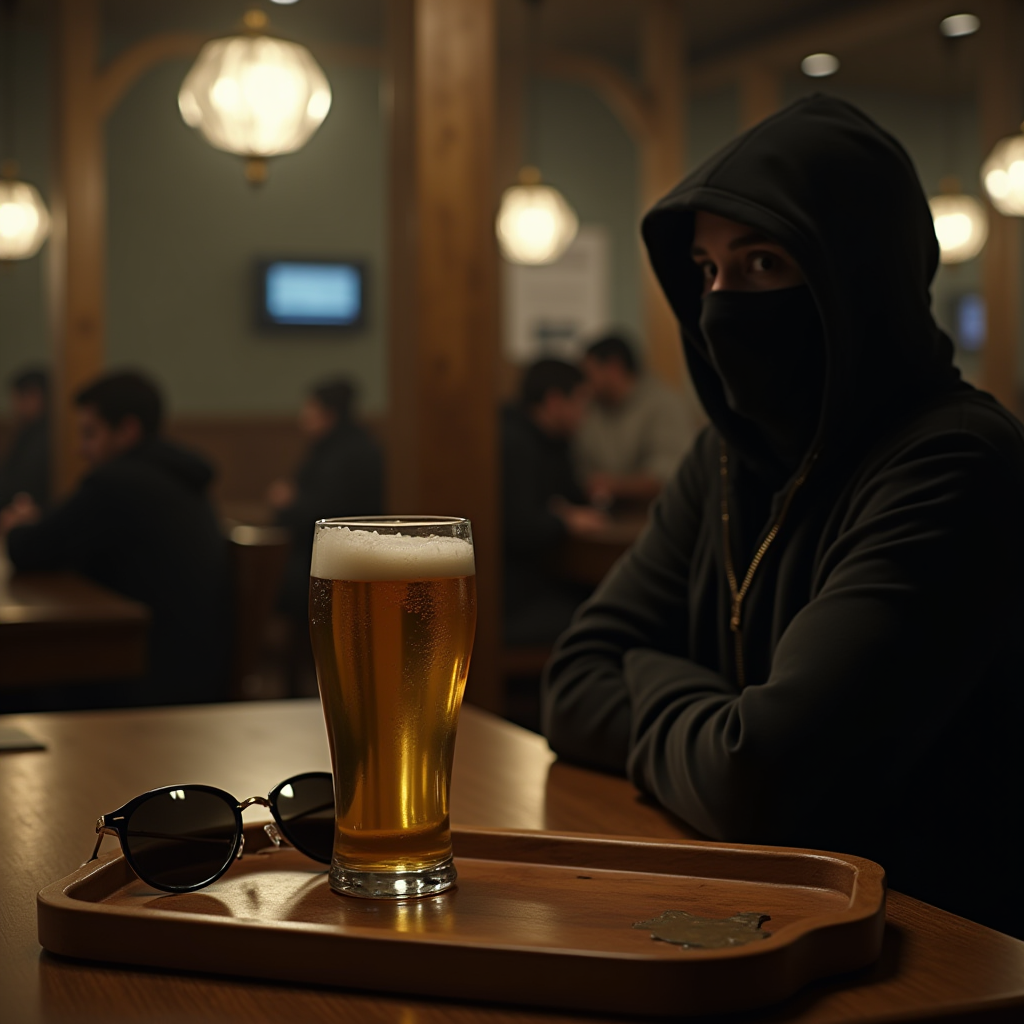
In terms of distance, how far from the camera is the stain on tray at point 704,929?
788 mm

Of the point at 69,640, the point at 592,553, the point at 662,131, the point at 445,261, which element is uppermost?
the point at 662,131

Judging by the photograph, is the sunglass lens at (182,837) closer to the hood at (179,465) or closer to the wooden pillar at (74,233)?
the hood at (179,465)

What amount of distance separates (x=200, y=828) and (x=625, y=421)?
19.0 feet

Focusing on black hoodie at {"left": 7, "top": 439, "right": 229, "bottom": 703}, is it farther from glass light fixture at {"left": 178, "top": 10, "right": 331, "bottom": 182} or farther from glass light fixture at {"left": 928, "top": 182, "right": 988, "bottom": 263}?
glass light fixture at {"left": 928, "top": 182, "right": 988, "bottom": 263}

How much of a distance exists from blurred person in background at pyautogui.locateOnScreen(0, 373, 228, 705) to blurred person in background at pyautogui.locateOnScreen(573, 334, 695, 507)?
2.88 meters

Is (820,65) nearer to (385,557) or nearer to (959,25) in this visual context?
(959,25)

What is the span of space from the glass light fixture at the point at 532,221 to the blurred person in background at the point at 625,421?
0.60m

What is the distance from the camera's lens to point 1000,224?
7.83 m

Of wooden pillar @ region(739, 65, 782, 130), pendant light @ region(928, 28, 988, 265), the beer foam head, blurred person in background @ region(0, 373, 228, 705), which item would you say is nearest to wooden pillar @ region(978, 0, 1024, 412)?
pendant light @ region(928, 28, 988, 265)

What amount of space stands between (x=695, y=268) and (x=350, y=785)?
1.01 metres

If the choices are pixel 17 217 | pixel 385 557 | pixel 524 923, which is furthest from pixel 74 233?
pixel 524 923

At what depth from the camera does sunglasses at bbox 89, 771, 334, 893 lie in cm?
93

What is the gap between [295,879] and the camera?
961 millimetres

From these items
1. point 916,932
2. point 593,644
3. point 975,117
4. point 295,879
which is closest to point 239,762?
point 593,644
